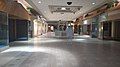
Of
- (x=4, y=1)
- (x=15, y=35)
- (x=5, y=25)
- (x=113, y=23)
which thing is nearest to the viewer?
(x=4, y=1)

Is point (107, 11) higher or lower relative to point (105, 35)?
higher

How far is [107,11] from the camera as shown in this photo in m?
19.7

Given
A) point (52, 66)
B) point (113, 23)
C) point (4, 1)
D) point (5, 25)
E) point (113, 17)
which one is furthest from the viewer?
point (113, 23)

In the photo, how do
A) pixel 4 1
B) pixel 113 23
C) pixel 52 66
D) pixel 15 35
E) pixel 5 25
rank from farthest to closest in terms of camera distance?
pixel 113 23 < pixel 15 35 < pixel 5 25 < pixel 4 1 < pixel 52 66

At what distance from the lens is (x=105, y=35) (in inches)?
884

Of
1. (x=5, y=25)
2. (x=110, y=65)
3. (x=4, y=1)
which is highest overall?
(x=4, y=1)

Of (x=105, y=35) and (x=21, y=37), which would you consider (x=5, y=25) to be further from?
(x=105, y=35)

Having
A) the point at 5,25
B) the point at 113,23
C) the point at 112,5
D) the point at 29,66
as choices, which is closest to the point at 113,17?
the point at 112,5

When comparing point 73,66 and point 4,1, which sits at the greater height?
point 4,1

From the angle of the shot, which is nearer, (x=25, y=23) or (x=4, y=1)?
(x=4, y=1)

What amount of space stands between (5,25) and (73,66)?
7121mm

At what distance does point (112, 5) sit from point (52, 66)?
14.0 metres

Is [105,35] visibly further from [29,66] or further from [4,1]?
[29,66]

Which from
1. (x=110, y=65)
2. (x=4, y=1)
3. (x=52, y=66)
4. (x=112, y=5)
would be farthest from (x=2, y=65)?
(x=112, y=5)
